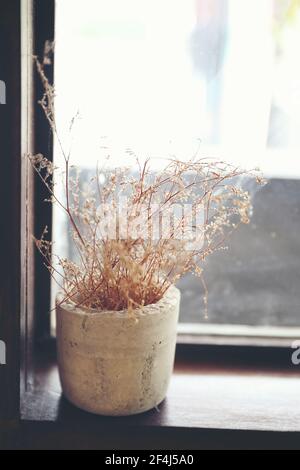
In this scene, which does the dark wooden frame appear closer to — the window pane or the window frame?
the window frame

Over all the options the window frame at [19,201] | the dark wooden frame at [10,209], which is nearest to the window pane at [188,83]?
the window frame at [19,201]

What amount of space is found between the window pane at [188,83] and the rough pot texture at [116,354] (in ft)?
0.99

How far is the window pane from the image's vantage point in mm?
1022

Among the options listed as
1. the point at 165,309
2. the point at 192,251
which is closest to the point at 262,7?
the point at 192,251

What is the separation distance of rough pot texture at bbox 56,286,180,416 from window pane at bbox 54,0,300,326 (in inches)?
11.9

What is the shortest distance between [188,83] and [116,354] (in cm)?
Answer: 57

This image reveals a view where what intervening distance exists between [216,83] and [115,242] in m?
0.44

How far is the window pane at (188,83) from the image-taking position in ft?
3.35

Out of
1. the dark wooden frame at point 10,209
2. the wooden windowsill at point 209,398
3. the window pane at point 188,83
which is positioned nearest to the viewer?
the dark wooden frame at point 10,209

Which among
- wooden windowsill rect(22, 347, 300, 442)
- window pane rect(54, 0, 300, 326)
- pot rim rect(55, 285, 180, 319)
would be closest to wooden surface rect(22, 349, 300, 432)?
wooden windowsill rect(22, 347, 300, 442)

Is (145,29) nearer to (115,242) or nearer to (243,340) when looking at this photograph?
(115,242)

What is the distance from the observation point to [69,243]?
44.8 inches

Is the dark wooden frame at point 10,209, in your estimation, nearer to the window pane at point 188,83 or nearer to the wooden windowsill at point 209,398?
the wooden windowsill at point 209,398

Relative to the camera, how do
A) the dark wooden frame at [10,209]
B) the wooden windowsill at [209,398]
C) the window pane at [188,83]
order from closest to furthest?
the dark wooden frame at [10,209]
the wooden windowsill at [209,398]
the window pane at [188,83]
